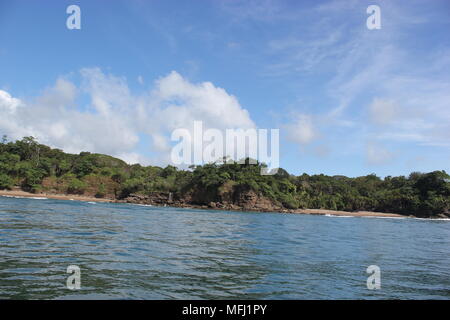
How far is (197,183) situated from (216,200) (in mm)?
9402

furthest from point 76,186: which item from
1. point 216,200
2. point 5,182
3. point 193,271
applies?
point 193,271

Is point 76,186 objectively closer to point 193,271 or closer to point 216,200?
point 216,200

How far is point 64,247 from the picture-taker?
580 inches

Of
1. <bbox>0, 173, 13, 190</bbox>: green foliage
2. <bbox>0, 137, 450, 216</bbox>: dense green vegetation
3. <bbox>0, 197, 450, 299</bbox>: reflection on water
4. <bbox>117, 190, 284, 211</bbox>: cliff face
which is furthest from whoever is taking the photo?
<bbox>0, 137, 450, 216</bbox>: dense green vegetation

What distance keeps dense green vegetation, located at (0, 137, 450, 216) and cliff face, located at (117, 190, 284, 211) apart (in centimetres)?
65

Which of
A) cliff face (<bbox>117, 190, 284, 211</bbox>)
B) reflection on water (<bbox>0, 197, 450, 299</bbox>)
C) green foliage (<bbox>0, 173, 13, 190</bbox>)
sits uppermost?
green foliage (<bbox>0, 173, 13, 190</bbox>)

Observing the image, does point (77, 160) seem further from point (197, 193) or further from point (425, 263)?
point (425, 263)

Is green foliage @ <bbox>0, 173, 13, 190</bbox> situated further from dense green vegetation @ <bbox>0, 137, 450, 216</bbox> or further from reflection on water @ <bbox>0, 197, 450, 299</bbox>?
reflection on water @ <bbox>0, 197, 450, 299</bbox>

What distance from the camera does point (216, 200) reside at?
9894 centimetres

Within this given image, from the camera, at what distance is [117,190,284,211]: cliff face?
97125 mm

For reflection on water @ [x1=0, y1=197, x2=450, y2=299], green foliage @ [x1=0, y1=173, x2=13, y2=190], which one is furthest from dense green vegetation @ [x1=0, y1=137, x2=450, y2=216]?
reflection on water @ [x1=0, y1=197, x2=450, y2=299]

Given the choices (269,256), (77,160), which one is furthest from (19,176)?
(269,256)

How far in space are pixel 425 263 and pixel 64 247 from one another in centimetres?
1898
